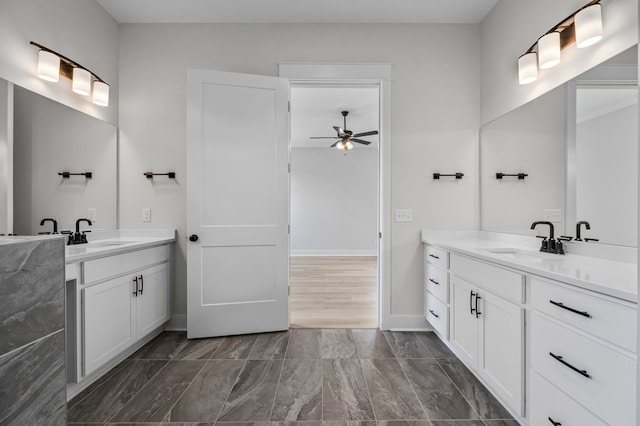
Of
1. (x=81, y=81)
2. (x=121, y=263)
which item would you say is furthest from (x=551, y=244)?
(x=81, y=81)

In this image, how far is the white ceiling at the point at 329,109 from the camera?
169 inches

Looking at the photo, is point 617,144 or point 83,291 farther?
point 83,291

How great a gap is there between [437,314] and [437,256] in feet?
1.55

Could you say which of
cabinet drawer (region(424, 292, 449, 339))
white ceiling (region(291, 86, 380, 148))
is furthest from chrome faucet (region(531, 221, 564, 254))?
white ceiling (region(291, 86, 380, 148))

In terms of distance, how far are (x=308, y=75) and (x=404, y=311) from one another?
234 centimetres

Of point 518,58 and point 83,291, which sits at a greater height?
point 518,58

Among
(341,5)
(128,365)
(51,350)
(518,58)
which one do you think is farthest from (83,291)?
(518,58)

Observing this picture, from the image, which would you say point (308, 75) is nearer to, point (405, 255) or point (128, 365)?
point (405, 255)

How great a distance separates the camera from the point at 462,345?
2051 mm

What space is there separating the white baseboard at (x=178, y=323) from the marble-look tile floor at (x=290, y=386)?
211mm

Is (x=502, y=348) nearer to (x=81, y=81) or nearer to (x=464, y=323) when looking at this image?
(x=464, y=323)

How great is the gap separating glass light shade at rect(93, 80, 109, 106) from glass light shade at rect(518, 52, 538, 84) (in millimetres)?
3186

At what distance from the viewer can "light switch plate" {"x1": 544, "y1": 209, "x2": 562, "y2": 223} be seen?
74.1 inches

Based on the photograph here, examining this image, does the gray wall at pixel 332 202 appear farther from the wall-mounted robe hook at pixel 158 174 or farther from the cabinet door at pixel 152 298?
the cabinet door at pixel 152 298
